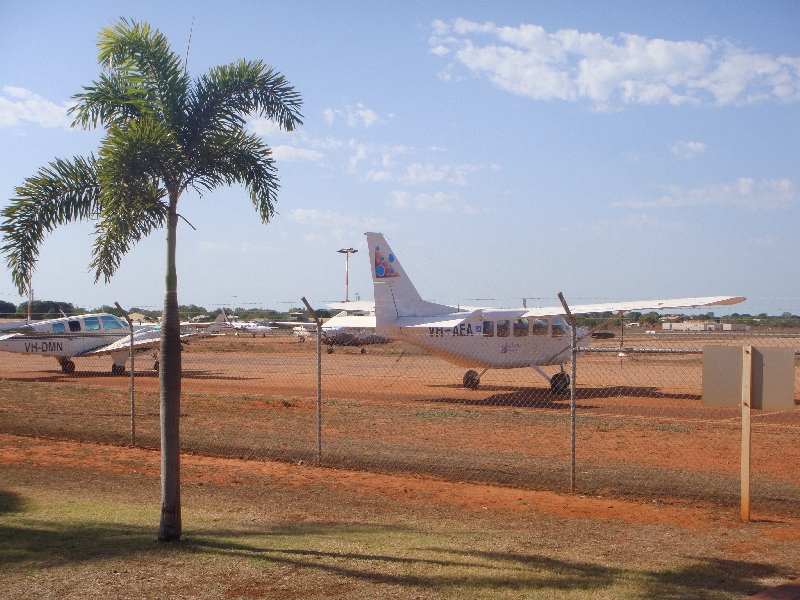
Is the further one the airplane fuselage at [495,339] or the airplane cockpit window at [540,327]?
the airplane cockpit window at [540,327]

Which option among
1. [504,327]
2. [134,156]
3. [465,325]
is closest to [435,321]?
[465,325]

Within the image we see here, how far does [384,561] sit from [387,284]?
1731 cm

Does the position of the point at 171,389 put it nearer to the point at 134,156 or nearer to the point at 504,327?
the point at 134,156

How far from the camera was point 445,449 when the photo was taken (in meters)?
12.5

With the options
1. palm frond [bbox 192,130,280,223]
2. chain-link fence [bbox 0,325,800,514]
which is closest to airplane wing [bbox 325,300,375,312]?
chain-link fence [bbox 0,325,800,514]

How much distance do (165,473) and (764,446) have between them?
10.1 meters

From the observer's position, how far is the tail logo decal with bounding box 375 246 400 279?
76.0 ft

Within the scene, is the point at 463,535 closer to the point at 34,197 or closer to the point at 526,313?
the point at 34,197

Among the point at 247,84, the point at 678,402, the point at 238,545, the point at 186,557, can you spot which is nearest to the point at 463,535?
the point at 238,545

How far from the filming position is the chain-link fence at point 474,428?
399 inches

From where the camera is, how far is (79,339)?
97.7 feet

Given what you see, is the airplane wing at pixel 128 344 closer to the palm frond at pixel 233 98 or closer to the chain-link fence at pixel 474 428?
the chain-link fence at pixel 474 428

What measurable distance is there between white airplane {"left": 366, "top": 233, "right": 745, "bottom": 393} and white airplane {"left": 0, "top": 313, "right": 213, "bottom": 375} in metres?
8.54

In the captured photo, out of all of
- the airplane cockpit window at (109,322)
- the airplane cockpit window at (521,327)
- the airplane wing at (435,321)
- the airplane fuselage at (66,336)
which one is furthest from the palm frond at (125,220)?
the airplane cockpit window at (109,322)
